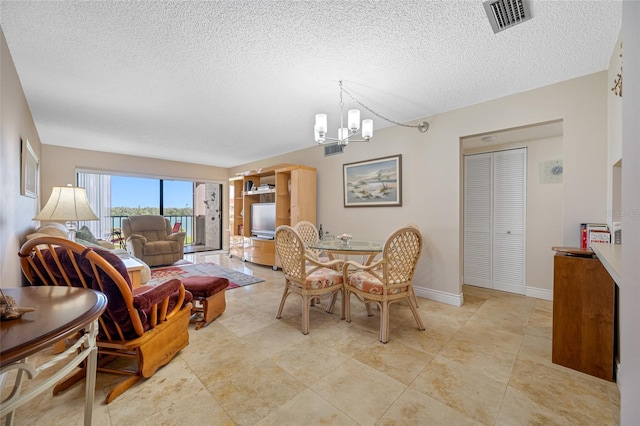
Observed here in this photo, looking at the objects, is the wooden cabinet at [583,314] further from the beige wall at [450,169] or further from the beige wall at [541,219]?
the beige wall at [541,219]

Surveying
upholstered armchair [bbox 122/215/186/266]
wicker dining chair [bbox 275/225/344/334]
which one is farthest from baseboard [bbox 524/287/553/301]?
upholstered armchair [bbox 122/215/186/266]

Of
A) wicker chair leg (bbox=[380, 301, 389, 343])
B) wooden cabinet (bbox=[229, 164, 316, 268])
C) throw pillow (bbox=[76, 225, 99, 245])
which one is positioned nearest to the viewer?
wicker chair leg (bbox=[380, 301, 389, 343])

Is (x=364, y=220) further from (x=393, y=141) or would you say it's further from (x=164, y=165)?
(x=164, y=165)

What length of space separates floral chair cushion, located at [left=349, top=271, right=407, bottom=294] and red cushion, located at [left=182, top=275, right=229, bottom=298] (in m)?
1.35

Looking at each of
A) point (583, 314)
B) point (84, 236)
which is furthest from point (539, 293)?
point (84, 236)

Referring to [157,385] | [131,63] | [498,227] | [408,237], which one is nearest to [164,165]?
[131,63]

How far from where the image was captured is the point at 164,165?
242 inches

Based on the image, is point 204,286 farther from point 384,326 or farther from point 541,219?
point 541,219

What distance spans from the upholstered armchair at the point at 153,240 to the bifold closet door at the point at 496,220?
218 inches

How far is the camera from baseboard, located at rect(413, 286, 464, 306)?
3070 millimetres

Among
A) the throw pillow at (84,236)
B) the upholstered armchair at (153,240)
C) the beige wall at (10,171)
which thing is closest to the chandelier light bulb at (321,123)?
the beige wall at (10,171)

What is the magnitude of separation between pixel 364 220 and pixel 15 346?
371 centimetres

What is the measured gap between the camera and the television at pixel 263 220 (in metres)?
5.18

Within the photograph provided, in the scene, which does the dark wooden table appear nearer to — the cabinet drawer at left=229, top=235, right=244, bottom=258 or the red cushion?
the red cushion
